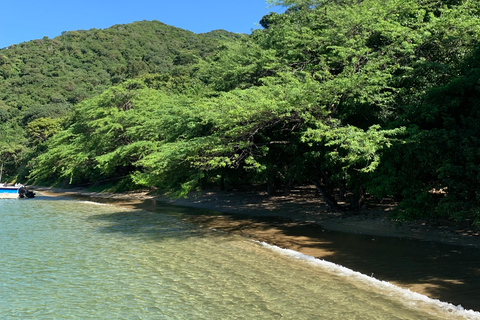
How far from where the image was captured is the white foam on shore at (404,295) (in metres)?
6.26

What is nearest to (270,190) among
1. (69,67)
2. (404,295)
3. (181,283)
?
(181,283)

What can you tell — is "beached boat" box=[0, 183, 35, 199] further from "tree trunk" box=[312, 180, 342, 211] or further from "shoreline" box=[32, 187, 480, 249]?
"tree trunk" box=[312, 180, 342, 211]

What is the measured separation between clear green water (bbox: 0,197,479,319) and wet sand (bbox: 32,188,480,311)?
0.71m

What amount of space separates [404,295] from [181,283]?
4.32 meters

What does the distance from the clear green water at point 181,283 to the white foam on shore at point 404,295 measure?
2 centimetres

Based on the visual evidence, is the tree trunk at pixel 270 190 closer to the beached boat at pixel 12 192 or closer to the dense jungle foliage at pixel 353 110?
the dense jungle foliage at pixel 353 110

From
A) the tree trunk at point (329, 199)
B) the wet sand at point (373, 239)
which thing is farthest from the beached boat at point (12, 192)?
the tree trunk at point (329, 199)

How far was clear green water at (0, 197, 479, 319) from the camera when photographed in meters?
6.43

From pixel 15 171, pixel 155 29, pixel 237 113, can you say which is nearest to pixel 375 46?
pixel 237 113

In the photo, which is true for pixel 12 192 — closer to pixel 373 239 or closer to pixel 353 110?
pixel 353 110

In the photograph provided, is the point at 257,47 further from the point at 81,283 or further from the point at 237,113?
the point at 81,283

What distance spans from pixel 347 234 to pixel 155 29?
123131 mm

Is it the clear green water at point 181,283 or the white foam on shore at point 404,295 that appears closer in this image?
the white foam on shore at point 404,295

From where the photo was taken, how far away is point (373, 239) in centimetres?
1181
